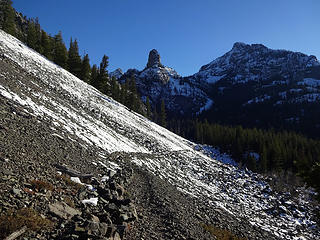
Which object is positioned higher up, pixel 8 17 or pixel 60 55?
pixel 8 17

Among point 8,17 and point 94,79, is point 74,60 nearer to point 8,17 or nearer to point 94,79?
point 94,79

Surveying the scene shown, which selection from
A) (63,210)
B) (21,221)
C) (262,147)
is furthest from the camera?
(262,147)

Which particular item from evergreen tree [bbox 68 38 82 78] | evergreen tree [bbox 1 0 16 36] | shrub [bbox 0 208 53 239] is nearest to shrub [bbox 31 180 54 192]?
shrub [bbox 0 208 53 239]

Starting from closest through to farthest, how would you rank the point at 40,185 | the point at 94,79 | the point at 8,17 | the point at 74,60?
the point at 40,185 < the point at 8,17 < the point at 74,60 < the point at 94,79

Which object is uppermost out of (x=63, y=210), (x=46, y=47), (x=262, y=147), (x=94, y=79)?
(x=46, y=47)

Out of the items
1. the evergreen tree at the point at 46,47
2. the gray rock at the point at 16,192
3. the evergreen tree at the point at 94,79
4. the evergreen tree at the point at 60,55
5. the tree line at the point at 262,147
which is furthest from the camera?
the tree line at the point at 262,147

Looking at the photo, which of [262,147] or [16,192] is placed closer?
[16,192]

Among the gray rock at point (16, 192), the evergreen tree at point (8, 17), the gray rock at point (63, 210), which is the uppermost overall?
the evergreen tree at point (8, 17)

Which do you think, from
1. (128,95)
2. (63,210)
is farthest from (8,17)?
(63,210)

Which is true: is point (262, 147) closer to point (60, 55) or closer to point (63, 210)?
point (60, 55)

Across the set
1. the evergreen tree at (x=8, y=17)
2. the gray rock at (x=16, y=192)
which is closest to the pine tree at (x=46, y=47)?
the evergreen tree at (x=8, y=17)

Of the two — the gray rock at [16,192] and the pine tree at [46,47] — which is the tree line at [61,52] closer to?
the pine tree at [46,47]

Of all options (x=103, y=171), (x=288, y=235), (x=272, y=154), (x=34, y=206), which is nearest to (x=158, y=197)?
(x=103, y=171)

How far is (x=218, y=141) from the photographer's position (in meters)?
96.4
